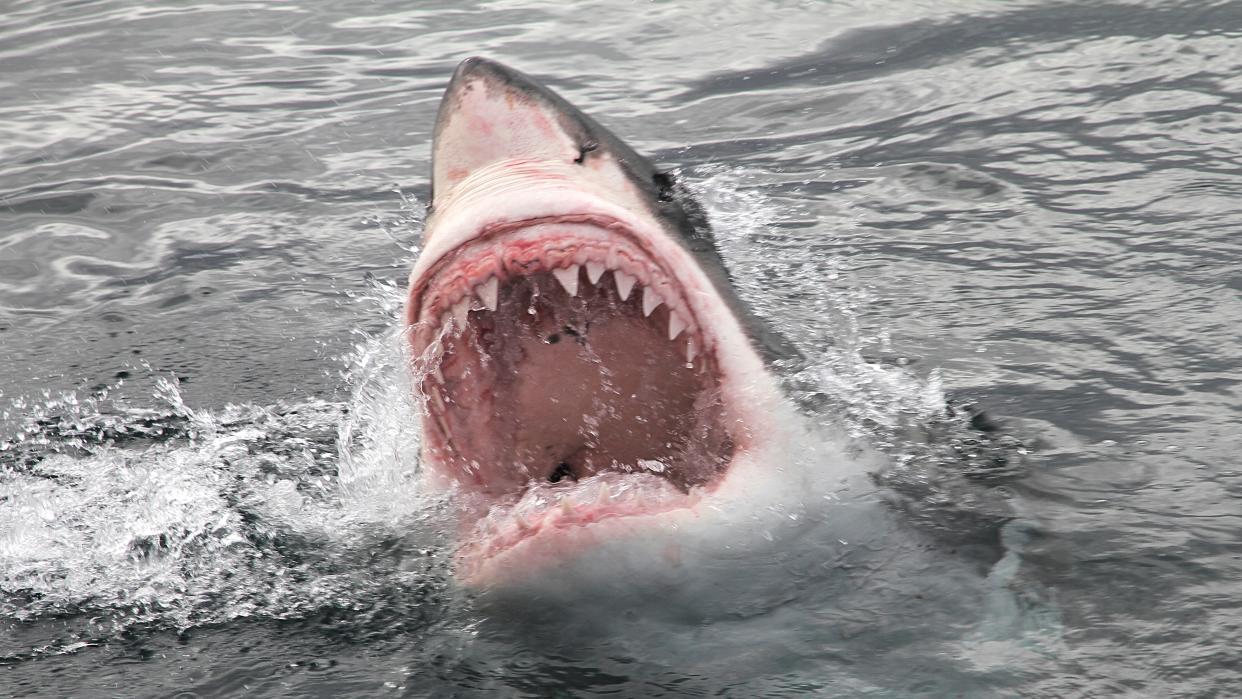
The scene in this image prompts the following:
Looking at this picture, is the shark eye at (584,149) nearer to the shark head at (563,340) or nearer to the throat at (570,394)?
the shark head at (563,340)

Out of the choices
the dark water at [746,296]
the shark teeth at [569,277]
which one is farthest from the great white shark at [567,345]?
the dark water at [746,296]

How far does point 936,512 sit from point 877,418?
296 millimetres

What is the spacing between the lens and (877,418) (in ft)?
9.69

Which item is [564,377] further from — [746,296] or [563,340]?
[746,296]

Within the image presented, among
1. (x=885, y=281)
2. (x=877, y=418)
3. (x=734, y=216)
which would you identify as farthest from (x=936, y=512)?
(x=734, y=216)

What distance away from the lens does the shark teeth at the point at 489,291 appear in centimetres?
248

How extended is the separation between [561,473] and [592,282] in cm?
55

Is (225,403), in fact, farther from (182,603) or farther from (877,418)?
(877,418)

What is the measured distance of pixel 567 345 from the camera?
281 centimetres

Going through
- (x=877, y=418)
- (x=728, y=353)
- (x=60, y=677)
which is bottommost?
(x=60, y=677)

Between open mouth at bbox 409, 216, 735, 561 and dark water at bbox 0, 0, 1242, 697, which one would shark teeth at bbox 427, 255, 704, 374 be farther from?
dark water at bbox 0, 0, 1242, 697

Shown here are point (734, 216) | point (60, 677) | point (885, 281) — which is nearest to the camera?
point (60, 677)

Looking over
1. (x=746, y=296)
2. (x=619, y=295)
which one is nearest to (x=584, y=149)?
(x=619, y=295)

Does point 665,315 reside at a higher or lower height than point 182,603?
higher
